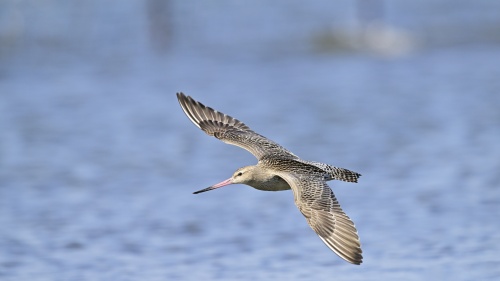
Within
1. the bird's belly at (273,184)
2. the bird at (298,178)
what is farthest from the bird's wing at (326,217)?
the bird's belly at (273,184)

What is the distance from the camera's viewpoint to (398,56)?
19.4 metres

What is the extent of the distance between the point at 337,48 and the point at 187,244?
1253 centimetres

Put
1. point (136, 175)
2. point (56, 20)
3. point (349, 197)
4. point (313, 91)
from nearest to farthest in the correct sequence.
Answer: point (349, 197)
point (136, 175)
point (313, 91)
point (56, 20)

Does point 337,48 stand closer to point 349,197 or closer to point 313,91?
point 313,91

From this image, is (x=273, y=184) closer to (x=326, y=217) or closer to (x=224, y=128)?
(x=326, y=217)

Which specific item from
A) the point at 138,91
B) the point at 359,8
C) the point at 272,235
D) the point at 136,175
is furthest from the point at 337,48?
the point at 272,235

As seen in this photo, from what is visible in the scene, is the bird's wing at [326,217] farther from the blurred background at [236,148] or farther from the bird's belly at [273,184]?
the blurred background at [236,148]

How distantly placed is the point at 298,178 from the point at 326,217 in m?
0.56

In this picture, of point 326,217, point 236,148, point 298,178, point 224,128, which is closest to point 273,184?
point 298,178

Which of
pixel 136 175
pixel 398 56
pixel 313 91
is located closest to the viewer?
pixel 136 175

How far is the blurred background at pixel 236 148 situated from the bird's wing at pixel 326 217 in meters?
0.79

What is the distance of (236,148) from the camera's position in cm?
1230

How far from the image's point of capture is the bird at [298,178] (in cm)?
638

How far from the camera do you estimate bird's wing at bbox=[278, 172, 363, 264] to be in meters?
6.24
